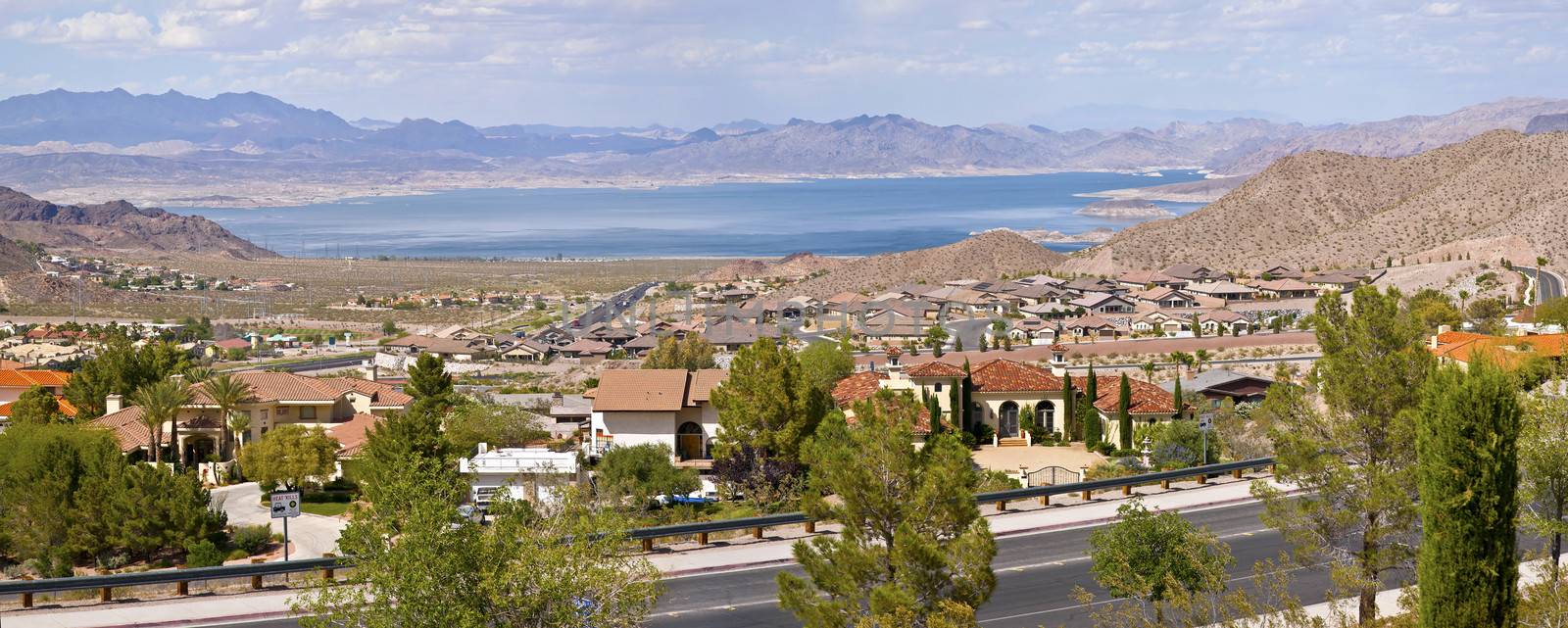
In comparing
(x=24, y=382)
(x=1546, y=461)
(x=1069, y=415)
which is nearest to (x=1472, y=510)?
(x=1546, y=461)

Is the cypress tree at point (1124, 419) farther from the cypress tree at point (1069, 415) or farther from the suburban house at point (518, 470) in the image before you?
the suburban house at point (518, 470)

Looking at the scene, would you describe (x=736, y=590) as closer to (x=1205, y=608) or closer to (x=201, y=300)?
(x=1205, y=608)

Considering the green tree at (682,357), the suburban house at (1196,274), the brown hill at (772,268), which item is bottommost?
the brown hill at (772,268)

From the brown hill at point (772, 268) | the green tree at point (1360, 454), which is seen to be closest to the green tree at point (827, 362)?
the green tree at point (1360, 454)

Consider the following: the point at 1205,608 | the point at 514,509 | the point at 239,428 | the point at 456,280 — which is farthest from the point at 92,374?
the point at 456,280

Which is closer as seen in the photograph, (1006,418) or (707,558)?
(707,558)

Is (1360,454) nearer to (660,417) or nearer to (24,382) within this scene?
(660,417)

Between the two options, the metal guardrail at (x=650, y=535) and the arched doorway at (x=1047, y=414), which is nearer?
the metal guardrail at (x=650, y=535)

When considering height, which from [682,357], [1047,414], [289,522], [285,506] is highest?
[285,506]
